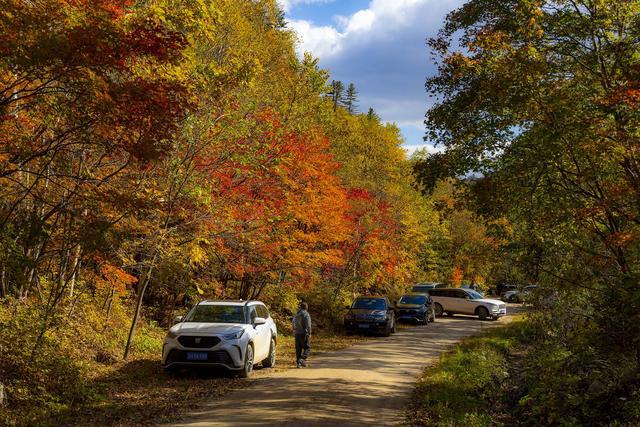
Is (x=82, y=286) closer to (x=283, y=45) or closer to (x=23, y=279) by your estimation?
(x=23, y=279)

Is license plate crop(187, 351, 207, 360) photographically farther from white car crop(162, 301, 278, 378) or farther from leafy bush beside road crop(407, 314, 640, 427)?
leafy bush beside road crop(407, 314, 640, 427)

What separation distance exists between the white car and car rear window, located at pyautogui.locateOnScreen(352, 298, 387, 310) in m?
9.94

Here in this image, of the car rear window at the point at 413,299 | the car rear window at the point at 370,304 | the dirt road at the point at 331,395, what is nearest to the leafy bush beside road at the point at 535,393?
the dirt road at the point at 331,395

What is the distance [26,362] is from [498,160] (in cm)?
959

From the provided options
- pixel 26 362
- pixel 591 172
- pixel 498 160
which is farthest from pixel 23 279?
pixel 591 172

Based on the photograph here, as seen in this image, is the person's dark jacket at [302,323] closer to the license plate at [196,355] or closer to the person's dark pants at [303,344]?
the person's dark pants at [303,344]

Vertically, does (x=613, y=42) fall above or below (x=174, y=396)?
above

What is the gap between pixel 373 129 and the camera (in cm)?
4538

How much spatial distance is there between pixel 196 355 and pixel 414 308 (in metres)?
17.8

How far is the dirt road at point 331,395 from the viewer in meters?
7.57

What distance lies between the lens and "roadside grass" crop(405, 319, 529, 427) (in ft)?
26.0

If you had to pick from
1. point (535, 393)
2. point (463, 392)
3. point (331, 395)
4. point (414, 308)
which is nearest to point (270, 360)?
point (331, 395)

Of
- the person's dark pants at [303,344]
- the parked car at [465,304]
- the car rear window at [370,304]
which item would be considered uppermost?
the car rear window at [370,304]

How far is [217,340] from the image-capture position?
10.5 meters
